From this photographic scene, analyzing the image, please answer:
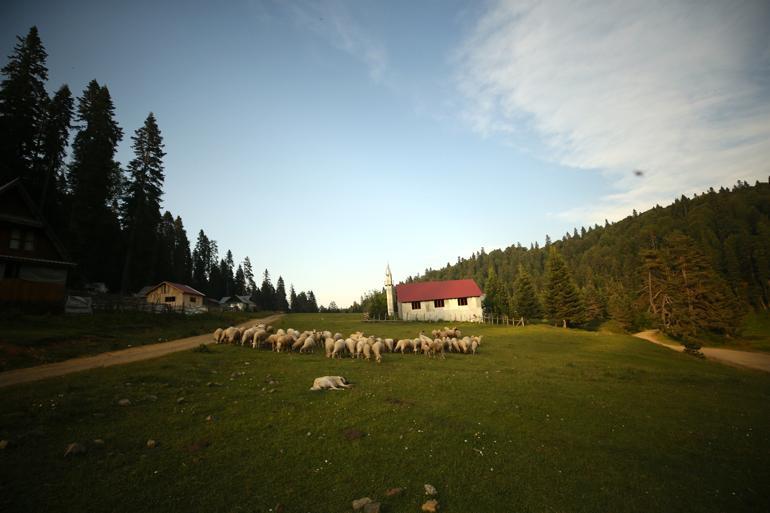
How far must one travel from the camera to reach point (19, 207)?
26.1 m

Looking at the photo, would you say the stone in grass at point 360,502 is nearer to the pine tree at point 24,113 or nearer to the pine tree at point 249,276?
the pine tree at point 24,113

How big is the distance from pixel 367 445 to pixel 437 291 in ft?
196

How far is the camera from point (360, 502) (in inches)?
213

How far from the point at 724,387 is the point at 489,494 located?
19.0 metres

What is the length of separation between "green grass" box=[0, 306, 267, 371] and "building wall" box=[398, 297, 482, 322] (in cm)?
4096

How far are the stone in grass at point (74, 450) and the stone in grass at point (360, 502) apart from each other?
5536 millimetres

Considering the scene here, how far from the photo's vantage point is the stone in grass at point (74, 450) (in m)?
6.39

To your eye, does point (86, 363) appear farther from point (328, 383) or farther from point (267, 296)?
point (267, 296)

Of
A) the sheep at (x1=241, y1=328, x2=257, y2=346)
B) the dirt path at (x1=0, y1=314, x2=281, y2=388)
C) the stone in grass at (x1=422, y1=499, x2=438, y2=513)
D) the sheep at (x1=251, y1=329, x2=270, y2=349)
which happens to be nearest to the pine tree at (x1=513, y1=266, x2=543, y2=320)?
the sheep at (x1=251, y1=329, x2=270, y2=349)

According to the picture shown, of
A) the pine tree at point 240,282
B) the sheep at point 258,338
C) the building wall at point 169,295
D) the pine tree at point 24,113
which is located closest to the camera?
the sheep at point 258,338

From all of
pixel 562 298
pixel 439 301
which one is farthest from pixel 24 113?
pixel 562 298

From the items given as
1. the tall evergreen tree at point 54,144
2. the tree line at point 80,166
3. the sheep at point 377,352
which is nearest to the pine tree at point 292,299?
the tree line at point 80,166

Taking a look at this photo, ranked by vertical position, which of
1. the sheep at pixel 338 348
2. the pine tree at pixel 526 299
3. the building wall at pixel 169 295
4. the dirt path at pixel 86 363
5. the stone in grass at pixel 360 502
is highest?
the building wall at pixel 169 295

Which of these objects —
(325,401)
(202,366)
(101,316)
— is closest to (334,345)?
(202,366)
